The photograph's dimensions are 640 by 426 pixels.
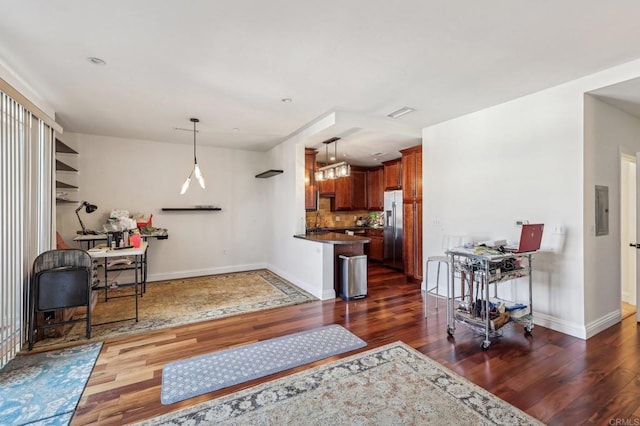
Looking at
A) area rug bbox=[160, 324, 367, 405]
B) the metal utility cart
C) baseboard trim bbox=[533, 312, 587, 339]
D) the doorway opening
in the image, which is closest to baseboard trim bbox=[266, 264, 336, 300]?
area rug bbox=[160, 324, 367, 405]

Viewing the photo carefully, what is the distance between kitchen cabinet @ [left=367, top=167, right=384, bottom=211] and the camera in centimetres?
745

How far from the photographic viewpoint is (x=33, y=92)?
3.22 meters

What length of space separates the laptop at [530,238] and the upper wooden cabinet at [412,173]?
2.39 meters

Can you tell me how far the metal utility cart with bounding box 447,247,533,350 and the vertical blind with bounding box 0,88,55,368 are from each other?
4130 millimetres

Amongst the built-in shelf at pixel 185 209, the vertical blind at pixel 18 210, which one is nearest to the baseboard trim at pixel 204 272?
the built-in shelf at pixel 185 209

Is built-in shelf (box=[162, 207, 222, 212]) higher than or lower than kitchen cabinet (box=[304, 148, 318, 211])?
lower

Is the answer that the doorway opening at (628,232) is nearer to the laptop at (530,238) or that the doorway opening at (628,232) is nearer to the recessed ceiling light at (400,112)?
the laptop at (530,238)

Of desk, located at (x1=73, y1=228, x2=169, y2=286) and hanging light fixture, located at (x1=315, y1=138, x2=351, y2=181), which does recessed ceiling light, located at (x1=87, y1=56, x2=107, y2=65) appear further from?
hanging light fixture, located at (x1=315, y1=138, x2=351, y2=181)

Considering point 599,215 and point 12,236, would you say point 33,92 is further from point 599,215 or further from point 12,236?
point 599,215

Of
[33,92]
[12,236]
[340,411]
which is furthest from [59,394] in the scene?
[33,92]

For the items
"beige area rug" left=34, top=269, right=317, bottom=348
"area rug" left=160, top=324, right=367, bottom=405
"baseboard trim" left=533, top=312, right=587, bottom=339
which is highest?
"baseboard trim" left=533, top=312, right=587, bottom=339

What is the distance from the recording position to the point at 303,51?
2.46 m

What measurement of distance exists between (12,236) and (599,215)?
19.0 feet

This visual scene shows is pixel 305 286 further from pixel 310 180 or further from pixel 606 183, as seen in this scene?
pixel 606 183
